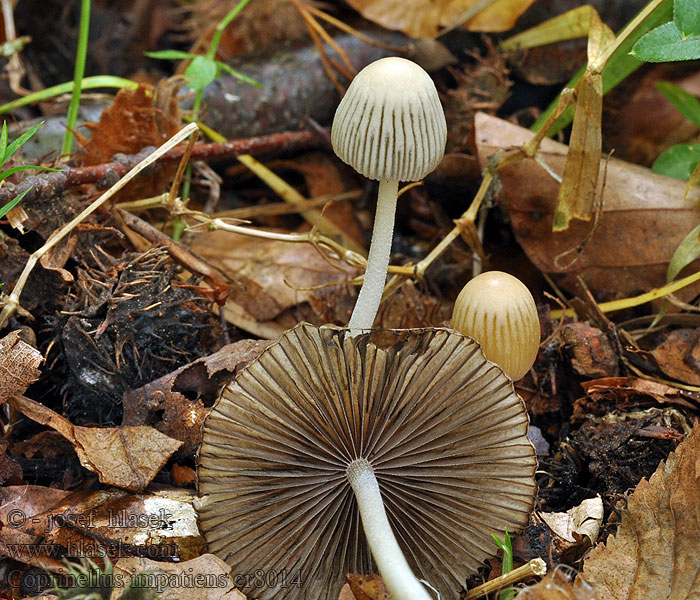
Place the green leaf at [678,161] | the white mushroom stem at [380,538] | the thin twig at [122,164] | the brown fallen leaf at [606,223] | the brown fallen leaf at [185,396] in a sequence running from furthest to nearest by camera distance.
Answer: the green leaf at [678,161] < the brown fallen leaf at [606,223] < the thin twig at [122,164] < the brown fallen leaf at [185,396] < the white mushroom stem at [380,538]

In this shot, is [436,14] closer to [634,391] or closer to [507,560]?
[634,391]

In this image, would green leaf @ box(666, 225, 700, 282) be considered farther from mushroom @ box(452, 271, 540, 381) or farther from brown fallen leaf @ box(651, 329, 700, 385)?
mushroom @ box(452, 271, 540, 381)

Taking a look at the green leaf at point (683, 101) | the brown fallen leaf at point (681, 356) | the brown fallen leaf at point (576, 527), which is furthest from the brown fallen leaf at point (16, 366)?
the green leaf at point (683, 101)

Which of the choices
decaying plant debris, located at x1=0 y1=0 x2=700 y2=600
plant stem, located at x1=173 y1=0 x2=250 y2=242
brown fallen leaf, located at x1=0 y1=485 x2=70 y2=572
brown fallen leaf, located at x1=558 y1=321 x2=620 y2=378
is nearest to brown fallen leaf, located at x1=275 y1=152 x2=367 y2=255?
decaying plant debris, located at x1=0 y1=0 x2=700 y2=600

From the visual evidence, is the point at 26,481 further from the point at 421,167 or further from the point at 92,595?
the point at 421,167

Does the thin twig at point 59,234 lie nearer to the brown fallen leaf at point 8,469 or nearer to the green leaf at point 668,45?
the brown fallen leaf at point 8,469

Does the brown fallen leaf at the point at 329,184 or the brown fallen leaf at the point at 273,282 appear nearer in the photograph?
the brown fallen leaf at the point at 273,282

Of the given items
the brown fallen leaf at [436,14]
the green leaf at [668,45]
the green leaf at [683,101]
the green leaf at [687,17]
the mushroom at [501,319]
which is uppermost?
the green leaf at [687,17]
